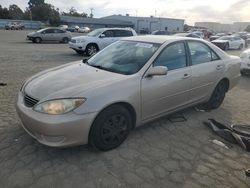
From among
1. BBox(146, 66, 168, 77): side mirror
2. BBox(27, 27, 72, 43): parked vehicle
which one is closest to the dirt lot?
BBox(146, 66, 168, 77): side mirror

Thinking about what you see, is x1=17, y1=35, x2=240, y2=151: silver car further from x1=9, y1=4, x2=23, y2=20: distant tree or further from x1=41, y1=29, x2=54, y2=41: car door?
x1=9, y1=4, x2=23, y2=20: distant tree

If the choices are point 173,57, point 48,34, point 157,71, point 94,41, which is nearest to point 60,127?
point 157,71

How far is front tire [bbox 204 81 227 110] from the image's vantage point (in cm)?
565

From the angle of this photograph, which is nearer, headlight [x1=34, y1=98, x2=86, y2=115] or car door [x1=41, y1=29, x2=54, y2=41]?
headlight [x1=34, y1=98, x2=86, y2=115]

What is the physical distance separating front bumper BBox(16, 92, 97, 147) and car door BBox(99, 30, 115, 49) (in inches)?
484

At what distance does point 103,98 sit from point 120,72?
0.75 m

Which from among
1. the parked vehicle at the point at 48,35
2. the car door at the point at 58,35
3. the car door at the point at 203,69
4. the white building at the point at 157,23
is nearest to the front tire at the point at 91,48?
the parked vehicle at the point at 48,35

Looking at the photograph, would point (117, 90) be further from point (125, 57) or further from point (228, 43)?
point (228, 43)

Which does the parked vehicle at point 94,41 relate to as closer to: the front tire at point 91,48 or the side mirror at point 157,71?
the front tire at point 91,48

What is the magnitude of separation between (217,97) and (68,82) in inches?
137

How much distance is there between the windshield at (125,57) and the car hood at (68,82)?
0.69 feet

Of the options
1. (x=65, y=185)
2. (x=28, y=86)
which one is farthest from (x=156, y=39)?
(x=65, y=185)

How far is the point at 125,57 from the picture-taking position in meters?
4.47

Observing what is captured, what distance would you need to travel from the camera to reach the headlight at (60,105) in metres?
3.31
